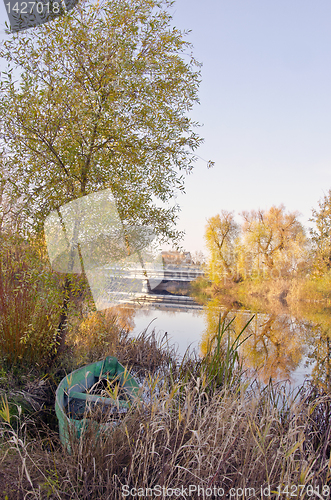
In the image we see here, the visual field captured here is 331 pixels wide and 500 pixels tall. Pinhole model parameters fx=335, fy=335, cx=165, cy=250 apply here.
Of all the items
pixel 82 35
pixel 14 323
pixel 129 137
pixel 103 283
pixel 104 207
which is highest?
pixel 82 35

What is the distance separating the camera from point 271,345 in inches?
325

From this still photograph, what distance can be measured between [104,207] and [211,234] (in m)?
13.9

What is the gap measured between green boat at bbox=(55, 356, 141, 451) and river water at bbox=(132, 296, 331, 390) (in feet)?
3.95

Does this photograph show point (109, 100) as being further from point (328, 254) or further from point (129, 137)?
point (328, 254)

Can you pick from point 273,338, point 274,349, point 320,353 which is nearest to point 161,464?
point 274,349

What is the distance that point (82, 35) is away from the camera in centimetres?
354

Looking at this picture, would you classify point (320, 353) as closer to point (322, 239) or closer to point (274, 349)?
point (274, 349)

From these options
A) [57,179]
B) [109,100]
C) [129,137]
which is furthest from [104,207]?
[109,100]

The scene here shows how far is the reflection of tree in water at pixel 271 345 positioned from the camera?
5.96 metres

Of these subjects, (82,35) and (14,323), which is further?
(14,323)

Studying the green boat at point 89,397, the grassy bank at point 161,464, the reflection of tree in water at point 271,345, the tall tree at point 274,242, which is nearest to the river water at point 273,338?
the reflection of tree in water at point 271,345

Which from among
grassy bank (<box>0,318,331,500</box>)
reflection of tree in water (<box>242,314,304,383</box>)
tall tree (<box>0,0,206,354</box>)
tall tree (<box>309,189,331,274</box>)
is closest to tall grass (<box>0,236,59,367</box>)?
tall tree (<box>0,0,206,354</box>)

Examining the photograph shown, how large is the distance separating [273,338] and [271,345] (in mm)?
888

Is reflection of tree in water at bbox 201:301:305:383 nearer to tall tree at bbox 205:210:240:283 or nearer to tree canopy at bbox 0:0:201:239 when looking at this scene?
tree canopy at bbox 0:0:201:239
